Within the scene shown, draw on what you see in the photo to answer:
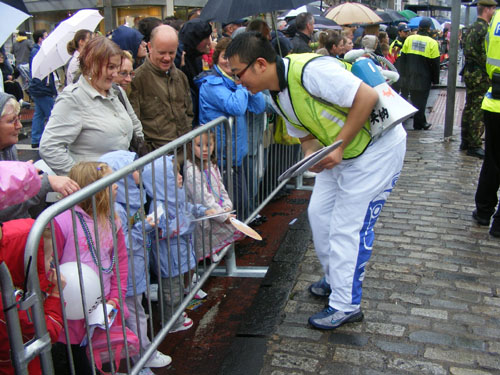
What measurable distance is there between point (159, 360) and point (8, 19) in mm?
2057

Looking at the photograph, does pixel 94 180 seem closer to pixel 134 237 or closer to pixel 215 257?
pixel 134 237

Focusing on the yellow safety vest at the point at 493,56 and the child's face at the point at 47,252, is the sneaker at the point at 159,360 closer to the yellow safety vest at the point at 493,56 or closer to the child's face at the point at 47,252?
the child's face at the point at 47,252

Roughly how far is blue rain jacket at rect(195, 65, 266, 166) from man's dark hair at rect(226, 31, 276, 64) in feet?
4.05

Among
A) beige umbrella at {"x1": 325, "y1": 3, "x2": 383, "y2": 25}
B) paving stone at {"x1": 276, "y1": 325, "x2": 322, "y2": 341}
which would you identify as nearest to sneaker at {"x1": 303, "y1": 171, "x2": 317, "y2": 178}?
paving stone at {"x1": 276, "y1": 325, "x2": 322, "y2": 341}

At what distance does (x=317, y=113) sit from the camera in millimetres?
3141

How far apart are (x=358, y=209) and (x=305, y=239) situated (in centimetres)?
174

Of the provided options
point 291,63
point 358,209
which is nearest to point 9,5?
point 291,63

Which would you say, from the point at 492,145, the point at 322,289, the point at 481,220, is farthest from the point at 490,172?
the point at 322,289

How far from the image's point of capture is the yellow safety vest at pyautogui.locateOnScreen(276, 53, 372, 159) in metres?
3.10

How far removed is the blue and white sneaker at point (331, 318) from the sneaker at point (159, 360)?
928 millimetres

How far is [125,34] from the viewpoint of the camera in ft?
18.9

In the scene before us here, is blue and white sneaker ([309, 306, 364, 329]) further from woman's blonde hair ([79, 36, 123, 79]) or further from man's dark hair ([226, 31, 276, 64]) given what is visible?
woman's blonde hair ([79, 36, 123, 79])

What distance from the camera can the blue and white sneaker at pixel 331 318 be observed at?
3.41m

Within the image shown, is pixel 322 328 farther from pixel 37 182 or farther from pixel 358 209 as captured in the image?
pixel 37 182
